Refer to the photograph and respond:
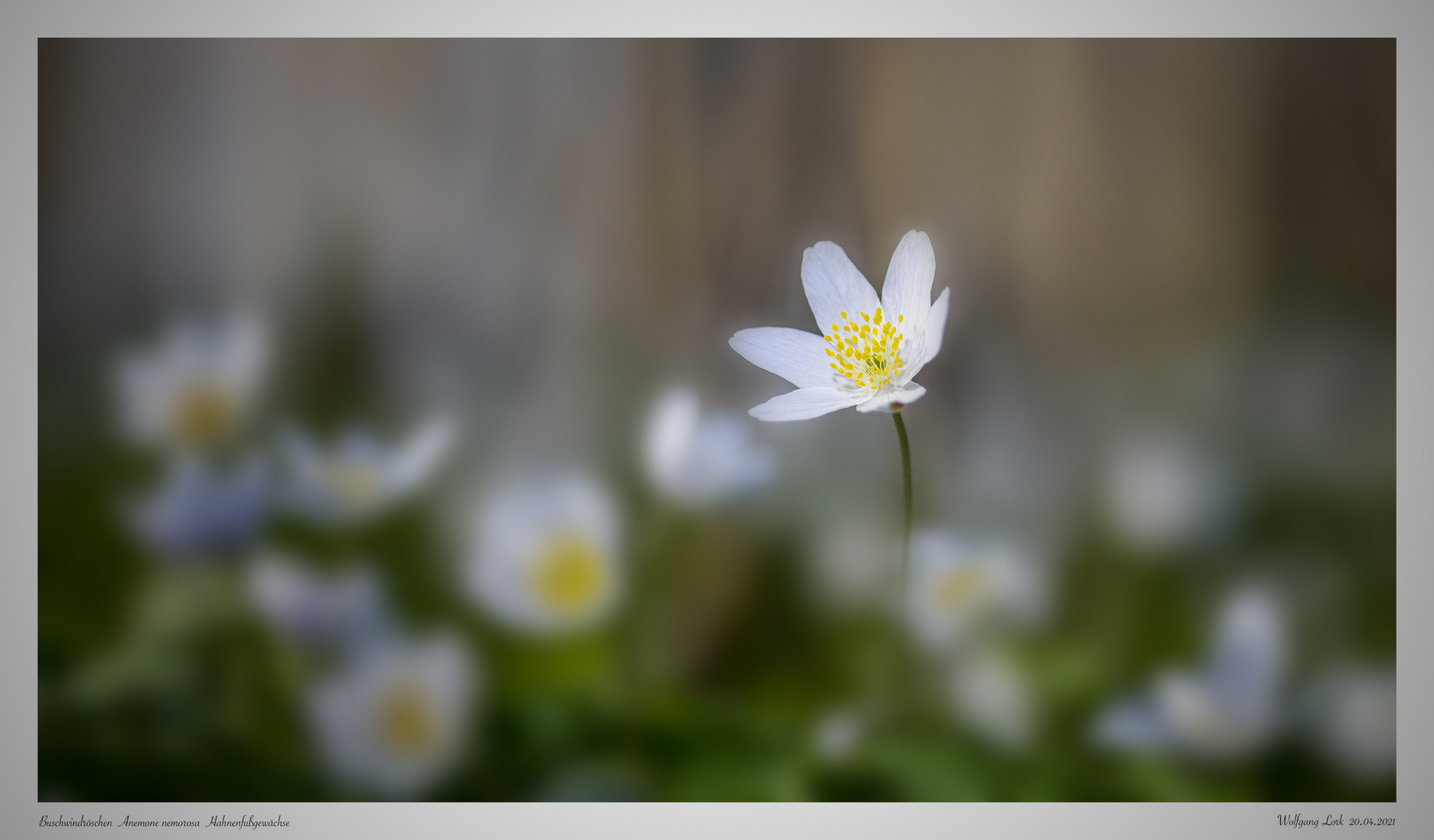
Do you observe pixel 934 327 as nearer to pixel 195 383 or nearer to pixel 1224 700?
pixel 1224 700

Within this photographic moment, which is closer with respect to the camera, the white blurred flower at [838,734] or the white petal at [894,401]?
the white petal at [894,401]

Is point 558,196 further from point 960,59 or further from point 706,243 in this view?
point 960,59

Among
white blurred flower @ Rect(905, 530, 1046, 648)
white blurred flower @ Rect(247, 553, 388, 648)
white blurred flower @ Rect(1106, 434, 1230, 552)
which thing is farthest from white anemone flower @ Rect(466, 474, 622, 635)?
white blurred flower @ Rect(1106, 434, 1230, 552)

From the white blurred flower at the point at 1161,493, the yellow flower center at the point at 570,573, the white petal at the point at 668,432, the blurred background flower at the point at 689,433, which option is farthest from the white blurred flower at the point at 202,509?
the white blurred flower at the point at 1161,493

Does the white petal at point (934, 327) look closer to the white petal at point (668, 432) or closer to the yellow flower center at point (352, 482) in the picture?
the white petal at point (668, 432)

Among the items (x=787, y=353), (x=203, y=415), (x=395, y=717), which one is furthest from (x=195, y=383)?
(x=787, y=353)

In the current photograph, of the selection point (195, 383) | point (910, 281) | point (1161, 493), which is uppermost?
point (910, 281)

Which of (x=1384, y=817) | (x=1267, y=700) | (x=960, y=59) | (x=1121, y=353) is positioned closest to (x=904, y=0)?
(x=960, y=59)
